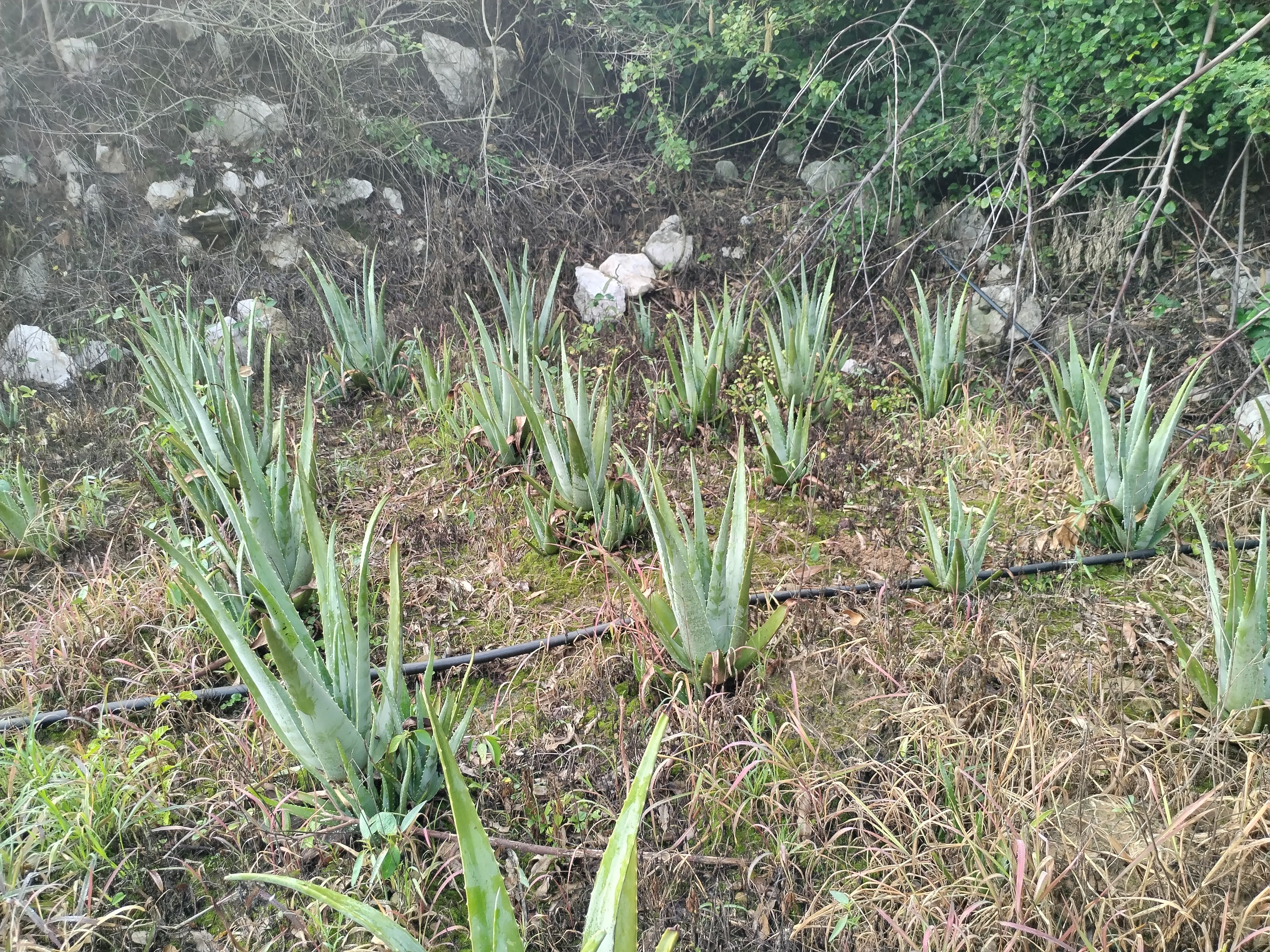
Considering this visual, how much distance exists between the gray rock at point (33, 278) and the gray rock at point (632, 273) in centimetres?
300

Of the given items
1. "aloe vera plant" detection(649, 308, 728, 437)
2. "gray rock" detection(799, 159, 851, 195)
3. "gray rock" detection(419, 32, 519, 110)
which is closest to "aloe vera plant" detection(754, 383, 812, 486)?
"aloe vera plant" detection(649, 308, 728, 437)

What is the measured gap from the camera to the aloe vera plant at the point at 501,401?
98.7 inches

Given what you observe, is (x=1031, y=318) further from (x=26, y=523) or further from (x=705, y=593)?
(x=26, y=523)

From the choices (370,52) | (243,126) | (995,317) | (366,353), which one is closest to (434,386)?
(366,353)

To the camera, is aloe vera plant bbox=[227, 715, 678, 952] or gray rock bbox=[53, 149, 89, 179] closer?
aloe vera plant bbox=[227, 715, 678, 952]

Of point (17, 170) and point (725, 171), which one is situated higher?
point (17, 170)

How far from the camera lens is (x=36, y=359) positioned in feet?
12.2

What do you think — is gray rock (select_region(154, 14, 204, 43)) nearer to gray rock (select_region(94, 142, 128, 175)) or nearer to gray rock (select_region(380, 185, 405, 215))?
gray rock (select_region(94, 142, 128, 175))

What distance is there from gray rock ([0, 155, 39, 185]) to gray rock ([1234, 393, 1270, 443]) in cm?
580

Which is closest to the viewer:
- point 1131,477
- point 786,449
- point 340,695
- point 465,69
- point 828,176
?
point 340,695

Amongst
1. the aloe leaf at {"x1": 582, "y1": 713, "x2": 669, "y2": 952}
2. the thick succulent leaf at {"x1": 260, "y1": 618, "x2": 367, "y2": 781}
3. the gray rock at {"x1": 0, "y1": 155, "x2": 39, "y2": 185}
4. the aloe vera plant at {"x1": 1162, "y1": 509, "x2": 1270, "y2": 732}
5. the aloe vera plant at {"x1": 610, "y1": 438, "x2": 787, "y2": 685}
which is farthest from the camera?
the gray rock at {"x1": 0, "y1": 155, "x2": 39, "y2": 185}

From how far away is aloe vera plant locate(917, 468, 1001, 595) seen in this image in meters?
1.75

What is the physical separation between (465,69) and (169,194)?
84.9 inches

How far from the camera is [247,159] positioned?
15.5ft
